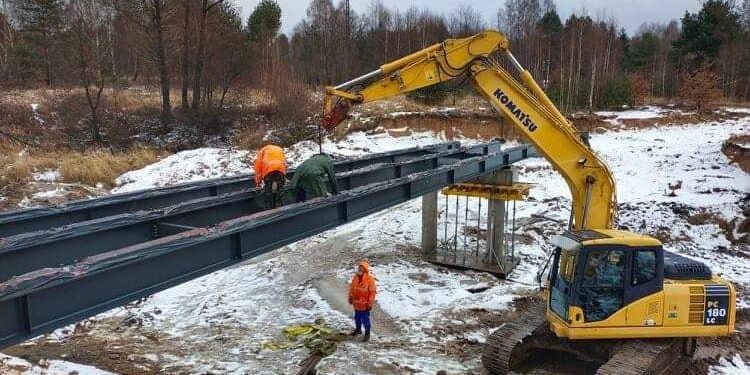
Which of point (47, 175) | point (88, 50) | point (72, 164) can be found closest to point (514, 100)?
point (72, 164)

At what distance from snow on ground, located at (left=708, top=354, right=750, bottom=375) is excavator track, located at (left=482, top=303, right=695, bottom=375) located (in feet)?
1.58

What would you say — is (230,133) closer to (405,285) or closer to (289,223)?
(405,285)

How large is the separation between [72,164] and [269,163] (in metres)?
15.5

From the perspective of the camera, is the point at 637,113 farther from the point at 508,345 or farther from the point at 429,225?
the point at 508,345

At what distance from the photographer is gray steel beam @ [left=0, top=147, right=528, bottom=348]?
457 cm

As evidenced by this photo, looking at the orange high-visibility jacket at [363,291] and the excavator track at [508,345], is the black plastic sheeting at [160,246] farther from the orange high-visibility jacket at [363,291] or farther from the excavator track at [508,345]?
the excavator track at [508,345]

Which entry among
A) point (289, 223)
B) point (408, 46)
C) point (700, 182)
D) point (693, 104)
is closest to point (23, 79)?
point (408, 46)

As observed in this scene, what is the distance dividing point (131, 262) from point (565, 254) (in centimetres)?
624

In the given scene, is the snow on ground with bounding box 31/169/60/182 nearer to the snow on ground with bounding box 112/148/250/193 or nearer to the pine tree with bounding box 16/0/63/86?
the snow on ground with bounding box 112/148/250/193

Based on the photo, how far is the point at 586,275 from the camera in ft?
26.5

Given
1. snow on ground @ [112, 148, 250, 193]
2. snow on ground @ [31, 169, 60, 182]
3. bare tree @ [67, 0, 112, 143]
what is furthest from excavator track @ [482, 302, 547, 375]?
bare tree @ [67, 0, 112, 143]

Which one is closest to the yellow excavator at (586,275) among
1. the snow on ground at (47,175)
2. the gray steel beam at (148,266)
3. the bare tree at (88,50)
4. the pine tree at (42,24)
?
the gray steel beam at (148,266)

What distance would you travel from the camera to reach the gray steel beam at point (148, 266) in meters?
4.57

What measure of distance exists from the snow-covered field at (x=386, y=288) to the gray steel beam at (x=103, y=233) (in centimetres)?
267
